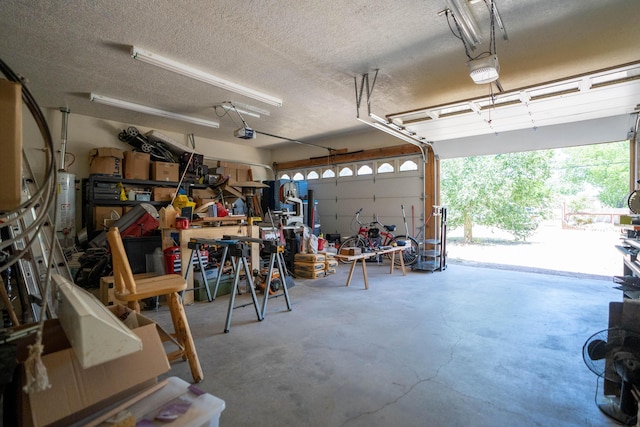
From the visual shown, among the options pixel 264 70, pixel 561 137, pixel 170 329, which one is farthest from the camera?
pixel 561 137

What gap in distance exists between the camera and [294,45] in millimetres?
3318

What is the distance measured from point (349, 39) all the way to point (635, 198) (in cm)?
370

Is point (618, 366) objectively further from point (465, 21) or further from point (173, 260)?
point (173, 260)

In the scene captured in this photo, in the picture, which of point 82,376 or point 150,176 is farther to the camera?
point 150,176

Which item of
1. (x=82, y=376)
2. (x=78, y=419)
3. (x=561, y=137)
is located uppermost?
(x=561, y=137)

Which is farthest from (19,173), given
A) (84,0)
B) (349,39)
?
(349,39)

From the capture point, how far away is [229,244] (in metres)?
3.27

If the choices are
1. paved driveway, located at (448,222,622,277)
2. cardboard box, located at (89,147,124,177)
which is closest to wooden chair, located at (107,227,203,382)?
cardboard box, located at (89,147,124,177)

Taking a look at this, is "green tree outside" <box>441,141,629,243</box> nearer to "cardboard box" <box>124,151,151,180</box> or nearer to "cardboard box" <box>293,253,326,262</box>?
"cardboard box" <box>293,253,326,262</box>

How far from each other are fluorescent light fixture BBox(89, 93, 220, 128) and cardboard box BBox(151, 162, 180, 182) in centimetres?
107

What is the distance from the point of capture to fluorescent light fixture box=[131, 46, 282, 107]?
Answer: 11.2 feet

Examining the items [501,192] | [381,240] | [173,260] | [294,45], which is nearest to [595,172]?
[501,192]

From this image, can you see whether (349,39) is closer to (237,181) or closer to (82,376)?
(82,376)

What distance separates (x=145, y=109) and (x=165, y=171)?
1426mm
